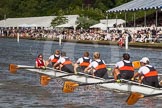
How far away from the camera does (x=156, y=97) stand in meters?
20.2

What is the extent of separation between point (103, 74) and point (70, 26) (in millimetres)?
69173

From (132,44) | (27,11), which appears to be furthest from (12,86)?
(27,11)

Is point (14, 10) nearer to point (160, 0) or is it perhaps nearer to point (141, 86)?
point (160, 0)

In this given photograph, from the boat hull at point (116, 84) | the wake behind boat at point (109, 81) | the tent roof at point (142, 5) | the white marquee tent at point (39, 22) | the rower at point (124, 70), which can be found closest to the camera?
the boat hull at point (116, 84)

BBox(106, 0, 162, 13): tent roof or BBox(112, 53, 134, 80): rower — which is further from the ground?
BBox(106, 0, 162, 13): tent roof

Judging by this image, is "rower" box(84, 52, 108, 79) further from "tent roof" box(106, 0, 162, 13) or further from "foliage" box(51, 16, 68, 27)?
"foliage" box(51, 16, 68, 27)

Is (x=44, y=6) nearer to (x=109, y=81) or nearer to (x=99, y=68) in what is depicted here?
(x=99, y=68)

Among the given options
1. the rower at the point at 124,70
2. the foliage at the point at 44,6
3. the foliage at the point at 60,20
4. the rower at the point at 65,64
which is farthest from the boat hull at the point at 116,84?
the foliage at the point at 44,6

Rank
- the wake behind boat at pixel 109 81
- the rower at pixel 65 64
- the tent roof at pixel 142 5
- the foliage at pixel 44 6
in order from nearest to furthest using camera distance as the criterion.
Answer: the wake behind boat at pixel 109 81 < the rower at pixel 65 64 < the tent roof at pixel 142 5 < the foliage at pixel 44 6

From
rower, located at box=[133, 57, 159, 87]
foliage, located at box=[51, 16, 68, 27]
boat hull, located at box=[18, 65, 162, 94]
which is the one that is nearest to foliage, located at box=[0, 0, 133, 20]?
foliage, located at box=[51, 16, 68, 27]

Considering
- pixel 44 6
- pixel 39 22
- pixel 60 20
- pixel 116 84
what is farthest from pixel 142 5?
pixel 44 6

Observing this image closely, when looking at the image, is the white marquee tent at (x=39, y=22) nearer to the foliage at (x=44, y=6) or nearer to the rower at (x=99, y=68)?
the foliage at (x=44, y=6)

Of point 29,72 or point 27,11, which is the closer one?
point 29,72

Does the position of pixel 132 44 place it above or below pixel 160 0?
below
